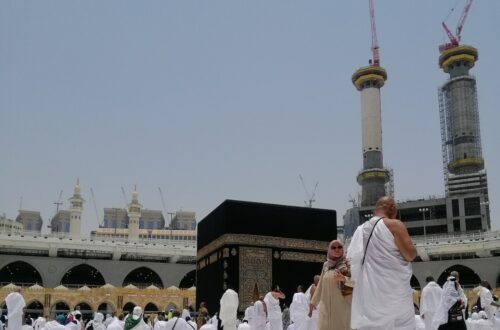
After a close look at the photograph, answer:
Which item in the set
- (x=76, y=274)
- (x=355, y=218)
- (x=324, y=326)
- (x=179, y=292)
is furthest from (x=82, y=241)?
(x=324, y=326)

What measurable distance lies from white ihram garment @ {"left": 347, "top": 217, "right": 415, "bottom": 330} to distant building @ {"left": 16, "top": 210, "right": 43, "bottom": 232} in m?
78.4

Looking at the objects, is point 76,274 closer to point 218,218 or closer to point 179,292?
point 179,292

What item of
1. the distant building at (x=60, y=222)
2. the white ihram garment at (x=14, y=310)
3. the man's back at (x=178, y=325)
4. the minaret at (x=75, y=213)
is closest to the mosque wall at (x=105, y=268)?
the minaret at (x=75, y=213)

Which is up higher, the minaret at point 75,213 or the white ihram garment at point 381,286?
the minaret at point 75,213

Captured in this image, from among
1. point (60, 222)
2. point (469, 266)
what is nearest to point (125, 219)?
point (60, 222)

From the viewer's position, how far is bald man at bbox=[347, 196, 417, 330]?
3.15 meters

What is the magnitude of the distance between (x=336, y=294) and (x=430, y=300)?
461 centimetres

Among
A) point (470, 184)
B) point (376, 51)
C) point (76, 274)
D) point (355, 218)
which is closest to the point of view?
point (76, 274)

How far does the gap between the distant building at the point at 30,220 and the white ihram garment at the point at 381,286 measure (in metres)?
78.4

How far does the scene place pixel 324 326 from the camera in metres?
3.65

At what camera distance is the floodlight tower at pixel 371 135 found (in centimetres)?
4944

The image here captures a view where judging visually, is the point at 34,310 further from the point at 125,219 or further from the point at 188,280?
the point at 125,219

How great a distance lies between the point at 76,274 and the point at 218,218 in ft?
75.5

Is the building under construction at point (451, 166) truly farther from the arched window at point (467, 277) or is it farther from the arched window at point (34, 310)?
the arched window at point (34, 310)
